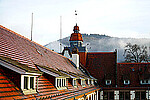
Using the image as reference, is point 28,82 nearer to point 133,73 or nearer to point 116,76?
point 116,76

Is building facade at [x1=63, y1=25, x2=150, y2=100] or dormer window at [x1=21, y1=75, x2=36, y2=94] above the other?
dormer window at [x1=21, y1=75, x2=36, y2=94]

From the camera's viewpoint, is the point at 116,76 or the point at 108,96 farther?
the point at 116,76

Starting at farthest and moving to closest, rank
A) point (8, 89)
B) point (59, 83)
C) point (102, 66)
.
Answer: point (102, 66) < point (59, 83) < point (8, 89)

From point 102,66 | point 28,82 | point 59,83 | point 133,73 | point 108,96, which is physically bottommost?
point 108,96

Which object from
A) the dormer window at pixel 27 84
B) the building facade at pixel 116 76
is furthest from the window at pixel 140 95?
the dormer window at pixel 27 84

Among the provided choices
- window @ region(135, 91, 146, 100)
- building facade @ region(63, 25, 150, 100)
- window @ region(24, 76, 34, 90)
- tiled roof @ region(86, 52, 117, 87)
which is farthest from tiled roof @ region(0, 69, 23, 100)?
window @ region(135, 91, 146, 100)

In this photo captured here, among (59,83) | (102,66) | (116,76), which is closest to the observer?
(59,83)

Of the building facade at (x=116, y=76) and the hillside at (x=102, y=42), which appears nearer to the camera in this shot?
the building facade at (x=116, y=76)

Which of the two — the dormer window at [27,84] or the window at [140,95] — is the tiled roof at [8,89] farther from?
the window at [140,95]

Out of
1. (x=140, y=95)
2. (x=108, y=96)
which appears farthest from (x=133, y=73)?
(x=108, y=96)

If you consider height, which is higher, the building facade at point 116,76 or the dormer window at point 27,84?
the dormer window at point 27,84

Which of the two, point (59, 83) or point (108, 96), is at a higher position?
point (59, 83)

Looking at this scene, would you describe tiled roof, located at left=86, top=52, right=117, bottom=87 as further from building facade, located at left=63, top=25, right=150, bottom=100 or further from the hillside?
the hillside

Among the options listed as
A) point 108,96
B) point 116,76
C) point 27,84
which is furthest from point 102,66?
point 27,84
